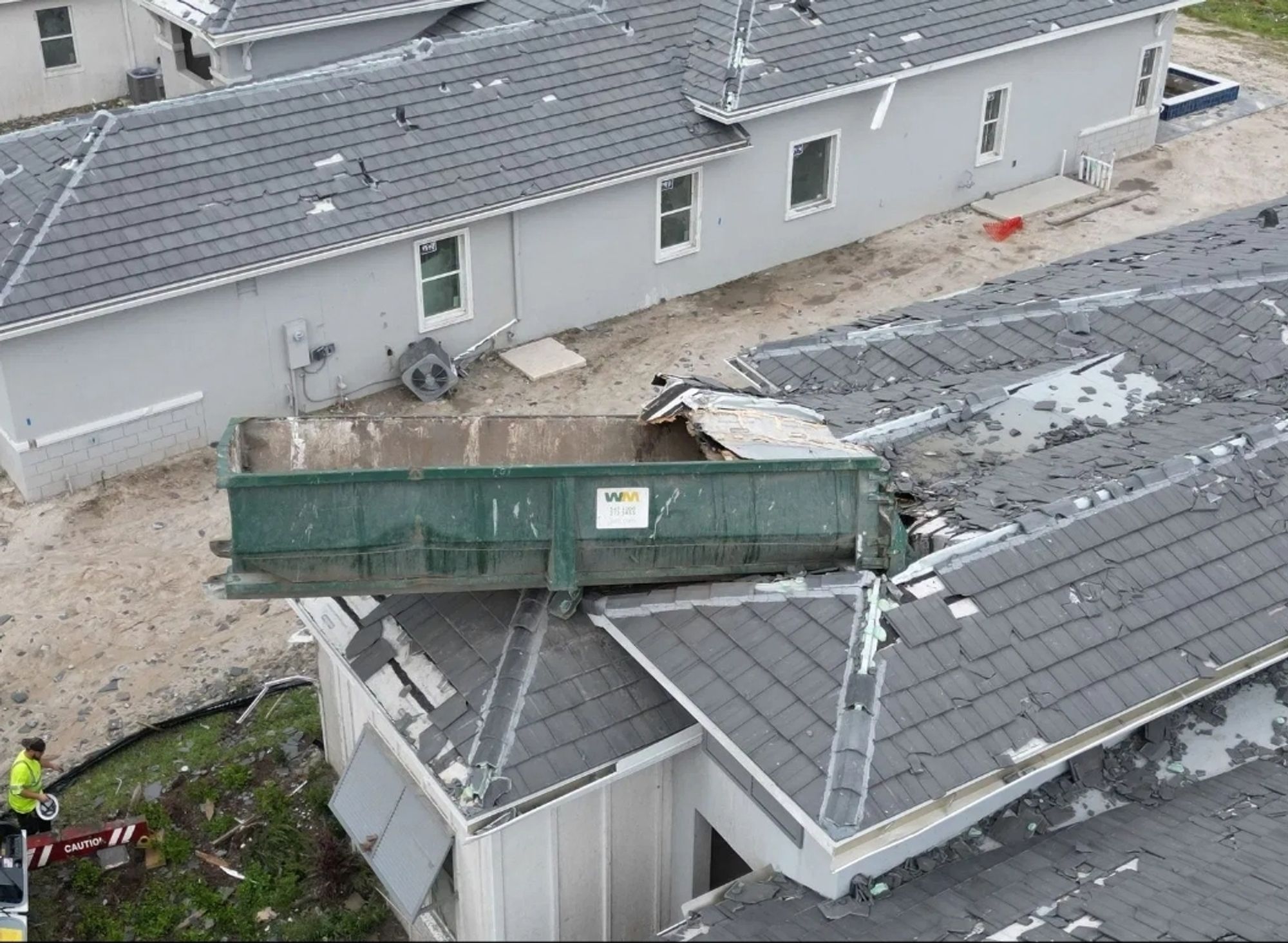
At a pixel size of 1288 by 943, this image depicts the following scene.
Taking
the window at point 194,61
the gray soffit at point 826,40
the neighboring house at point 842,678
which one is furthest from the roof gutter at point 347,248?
the window at point 194,61

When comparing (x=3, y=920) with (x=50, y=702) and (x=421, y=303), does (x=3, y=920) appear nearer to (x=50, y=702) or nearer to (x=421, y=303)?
(x=50, y=702)

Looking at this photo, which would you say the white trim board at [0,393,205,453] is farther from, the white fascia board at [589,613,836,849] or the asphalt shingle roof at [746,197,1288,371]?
the white fascia board at [589,613,836,849]

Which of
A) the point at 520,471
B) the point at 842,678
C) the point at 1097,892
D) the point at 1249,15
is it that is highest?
the point at 520,471

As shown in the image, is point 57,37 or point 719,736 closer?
point 719,736

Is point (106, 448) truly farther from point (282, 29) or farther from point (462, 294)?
point (282, 29)

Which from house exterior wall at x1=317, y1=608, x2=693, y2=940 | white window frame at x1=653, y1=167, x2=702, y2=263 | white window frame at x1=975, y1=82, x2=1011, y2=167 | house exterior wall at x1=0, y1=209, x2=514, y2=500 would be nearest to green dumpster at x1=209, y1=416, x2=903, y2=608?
house exterior wall at x1=317, y1=608, x2=693, y2=940

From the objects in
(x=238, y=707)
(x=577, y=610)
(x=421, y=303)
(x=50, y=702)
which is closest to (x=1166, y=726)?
(x=577, y=610)

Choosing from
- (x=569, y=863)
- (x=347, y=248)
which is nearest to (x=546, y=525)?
(x=569, y=863)

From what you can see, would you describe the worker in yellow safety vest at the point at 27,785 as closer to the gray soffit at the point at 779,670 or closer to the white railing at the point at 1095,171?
the gray soffit at the point at 779,670
